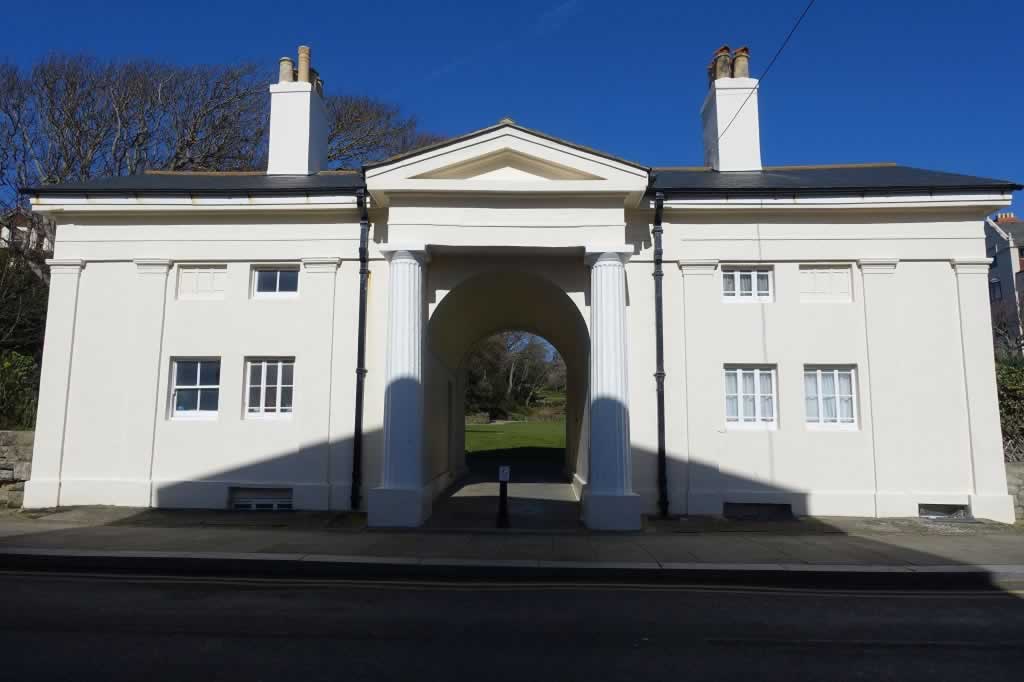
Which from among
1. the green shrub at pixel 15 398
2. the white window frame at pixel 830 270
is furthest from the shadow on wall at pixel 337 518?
the green shrub at pixel 15 398

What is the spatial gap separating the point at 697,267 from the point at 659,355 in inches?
70.8

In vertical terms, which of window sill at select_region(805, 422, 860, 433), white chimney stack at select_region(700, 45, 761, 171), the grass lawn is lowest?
the grass lawn

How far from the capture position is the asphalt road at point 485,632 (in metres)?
4.64

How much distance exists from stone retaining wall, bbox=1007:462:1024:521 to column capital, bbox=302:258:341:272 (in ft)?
40.9

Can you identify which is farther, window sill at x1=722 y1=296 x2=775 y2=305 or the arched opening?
the arched opening

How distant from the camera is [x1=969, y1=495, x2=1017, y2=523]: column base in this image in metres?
11.1

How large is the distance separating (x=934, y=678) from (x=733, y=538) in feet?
16.6

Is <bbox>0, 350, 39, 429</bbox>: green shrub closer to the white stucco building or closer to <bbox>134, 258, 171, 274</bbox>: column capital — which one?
the white stucco building

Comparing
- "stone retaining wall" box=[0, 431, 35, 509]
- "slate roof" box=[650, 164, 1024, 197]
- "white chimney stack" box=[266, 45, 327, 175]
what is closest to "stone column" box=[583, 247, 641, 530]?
"slate roof" box=[650, 164, 1024, 197]

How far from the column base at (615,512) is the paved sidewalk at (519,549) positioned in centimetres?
28

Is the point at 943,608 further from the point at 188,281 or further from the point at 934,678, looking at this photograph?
the point at 188,281

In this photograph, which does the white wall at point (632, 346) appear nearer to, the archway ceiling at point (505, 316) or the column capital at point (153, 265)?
the column capital at point (153, 265)

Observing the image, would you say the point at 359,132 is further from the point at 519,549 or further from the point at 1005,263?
the point at 1005,263

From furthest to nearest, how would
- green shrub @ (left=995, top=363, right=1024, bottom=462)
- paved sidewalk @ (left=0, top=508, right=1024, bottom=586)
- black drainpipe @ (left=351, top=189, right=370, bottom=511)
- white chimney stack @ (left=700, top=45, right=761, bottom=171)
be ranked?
white chimney stack @ (left=700, top=45, right=761, bottom=171) < green shrub @ (left=995, top=363, right=1024, bottom=462) < black drainpipe @ (left=351, top=189, right=370, bottom=511) < paved sidewalk @ (left=0, top=508, right=1024, bottom=586)
